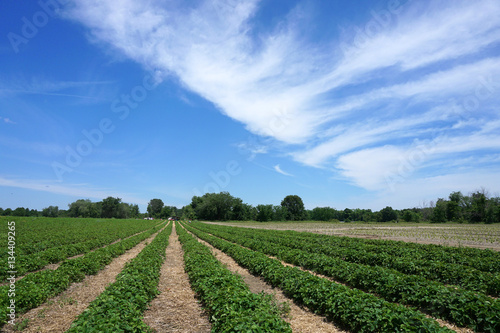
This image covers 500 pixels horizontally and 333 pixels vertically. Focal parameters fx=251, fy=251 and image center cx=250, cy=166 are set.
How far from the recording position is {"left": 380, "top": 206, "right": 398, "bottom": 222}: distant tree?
14049cm

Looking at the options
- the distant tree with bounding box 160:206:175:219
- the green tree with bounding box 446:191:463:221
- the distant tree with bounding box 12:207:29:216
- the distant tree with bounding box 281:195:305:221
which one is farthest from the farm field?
the distant tree with bounding box 12:207:29:216

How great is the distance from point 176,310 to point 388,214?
6215 inches

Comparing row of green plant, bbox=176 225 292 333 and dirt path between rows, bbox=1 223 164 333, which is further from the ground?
row of green plant, bbox=176 225 292 333

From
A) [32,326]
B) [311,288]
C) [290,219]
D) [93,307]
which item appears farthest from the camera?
[290,219]

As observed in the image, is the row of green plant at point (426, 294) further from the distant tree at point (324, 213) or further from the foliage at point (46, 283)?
the distant tree at point (324, 213)

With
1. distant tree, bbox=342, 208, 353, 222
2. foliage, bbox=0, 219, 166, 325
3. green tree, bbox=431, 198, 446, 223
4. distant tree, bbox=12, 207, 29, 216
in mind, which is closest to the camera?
foliage, bbox=0, 219, 166, 325

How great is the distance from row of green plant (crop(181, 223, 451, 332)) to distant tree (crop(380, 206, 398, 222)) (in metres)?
152

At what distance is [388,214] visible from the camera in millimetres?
142625

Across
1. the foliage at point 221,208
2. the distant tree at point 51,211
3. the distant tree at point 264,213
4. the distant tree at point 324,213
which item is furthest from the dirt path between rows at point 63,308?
the distant tree at point 324,213

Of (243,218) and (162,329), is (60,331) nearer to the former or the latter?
(162,329)

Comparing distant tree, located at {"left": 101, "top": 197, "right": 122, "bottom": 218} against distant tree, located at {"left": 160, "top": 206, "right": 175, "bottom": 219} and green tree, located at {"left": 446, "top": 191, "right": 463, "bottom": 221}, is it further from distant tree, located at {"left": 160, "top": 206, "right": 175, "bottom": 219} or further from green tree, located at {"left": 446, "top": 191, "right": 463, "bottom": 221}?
green tree, located at {"left": 446, "top": 191, "right": 463, "bottom": 221}

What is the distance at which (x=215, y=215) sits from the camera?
12694cm

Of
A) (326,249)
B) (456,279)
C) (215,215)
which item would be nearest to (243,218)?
(215,215)

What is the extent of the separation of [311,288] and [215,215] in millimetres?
121126
